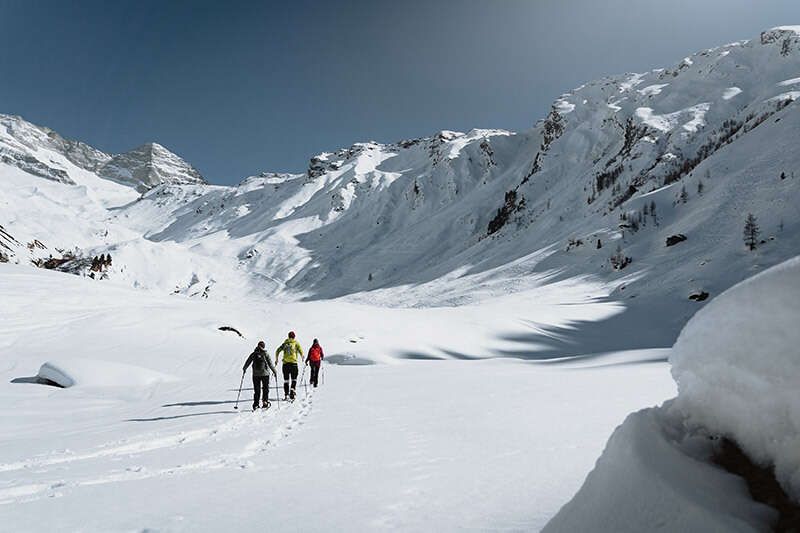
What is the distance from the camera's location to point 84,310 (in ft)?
86.5

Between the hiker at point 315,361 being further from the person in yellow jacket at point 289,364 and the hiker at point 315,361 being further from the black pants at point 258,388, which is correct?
the black pants at point 258,388

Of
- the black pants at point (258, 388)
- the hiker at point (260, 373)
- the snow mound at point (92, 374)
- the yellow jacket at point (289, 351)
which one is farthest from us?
the snow mound at point (92, 374)

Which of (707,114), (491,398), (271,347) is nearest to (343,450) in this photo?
(491,398)

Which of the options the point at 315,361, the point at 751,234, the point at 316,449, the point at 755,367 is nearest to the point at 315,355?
the point at 315,361

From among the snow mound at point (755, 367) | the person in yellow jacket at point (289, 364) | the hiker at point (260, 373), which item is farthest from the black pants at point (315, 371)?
the snow mound at point (755, 367)

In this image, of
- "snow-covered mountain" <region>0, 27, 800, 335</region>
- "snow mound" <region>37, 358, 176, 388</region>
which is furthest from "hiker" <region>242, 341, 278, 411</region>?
"snow-covered mountain" <region>0, 27, 800, 335</region>

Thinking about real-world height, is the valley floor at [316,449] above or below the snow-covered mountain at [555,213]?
below

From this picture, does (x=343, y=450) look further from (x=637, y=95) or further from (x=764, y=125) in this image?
(x=637, y=95)

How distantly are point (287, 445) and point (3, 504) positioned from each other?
3.48 meters

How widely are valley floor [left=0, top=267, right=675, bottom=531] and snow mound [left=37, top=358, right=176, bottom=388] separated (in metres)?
0.08

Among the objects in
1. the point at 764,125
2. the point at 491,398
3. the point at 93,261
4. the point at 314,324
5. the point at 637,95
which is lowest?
the point at 491,398

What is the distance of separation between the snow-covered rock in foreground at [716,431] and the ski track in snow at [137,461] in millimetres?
5152

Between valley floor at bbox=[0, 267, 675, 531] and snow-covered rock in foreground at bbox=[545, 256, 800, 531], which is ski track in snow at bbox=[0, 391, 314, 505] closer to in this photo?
valley floor at bbox=[0, 267, 675, 531]

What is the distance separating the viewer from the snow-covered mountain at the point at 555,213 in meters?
53.4
